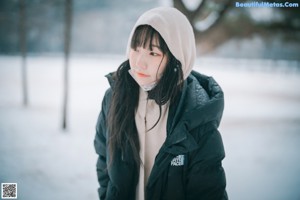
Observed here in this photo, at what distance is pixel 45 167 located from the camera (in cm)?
221

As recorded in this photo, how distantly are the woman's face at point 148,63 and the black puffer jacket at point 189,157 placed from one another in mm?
159

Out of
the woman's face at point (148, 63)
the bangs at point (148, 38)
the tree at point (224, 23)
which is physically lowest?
the woman's face at point (148, 63)

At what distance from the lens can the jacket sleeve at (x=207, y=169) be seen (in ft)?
3.72

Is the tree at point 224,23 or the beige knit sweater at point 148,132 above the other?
the tree at point 224,23

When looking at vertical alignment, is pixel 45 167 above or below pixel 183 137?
below

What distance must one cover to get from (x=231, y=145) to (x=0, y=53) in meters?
2.78

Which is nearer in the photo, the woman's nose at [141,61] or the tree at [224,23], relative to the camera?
the woman's nose at [141,61]

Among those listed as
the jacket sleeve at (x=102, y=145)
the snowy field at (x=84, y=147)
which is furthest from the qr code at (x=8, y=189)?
the jacket sleeve at (x=102, y=145)

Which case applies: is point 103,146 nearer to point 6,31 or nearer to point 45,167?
point 45,167

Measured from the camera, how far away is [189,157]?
45.9 inches

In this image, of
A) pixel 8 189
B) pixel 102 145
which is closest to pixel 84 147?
pixel 8 189

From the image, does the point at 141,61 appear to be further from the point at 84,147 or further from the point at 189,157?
the point at 84,147

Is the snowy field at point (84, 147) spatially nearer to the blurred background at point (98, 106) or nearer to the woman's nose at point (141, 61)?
the blurred background at point (98, 106)

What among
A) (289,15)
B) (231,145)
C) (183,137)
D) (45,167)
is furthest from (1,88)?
(289,15)
